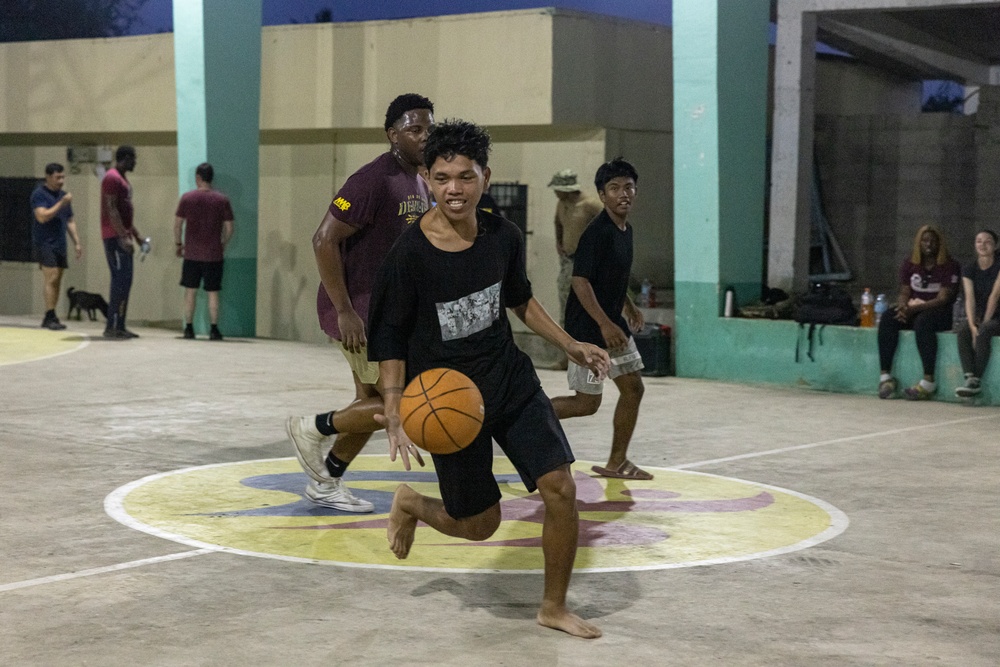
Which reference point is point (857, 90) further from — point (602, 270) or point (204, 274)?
point (602, 270)

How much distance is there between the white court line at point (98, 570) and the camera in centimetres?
600

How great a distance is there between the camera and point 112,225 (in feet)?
54.5

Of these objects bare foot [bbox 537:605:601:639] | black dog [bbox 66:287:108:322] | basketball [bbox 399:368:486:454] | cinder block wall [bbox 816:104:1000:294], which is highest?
cinder block wall [bbox 816:104:1000:294]

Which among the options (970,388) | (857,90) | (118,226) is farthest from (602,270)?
(857,90)

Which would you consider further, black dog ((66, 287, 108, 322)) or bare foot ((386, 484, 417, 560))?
black dog ((66, 287, 108, 322))

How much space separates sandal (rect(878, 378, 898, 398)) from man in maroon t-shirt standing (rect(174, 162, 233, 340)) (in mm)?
8266

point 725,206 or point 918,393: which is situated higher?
point 725,206

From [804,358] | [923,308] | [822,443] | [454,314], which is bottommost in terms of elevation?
[822,443]

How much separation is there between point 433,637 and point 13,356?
10973 mm

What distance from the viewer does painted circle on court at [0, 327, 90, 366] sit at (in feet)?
49.7

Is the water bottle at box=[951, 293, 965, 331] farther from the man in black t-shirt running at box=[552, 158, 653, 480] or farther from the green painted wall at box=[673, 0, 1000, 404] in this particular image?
the man in black t-shirt running at box=[552, 158, 653, 480]

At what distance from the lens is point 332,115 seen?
64.4 ft

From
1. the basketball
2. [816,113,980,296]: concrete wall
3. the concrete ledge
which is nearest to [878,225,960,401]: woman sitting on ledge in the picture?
the concrete ledge

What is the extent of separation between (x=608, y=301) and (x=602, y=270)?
0.67 ft
